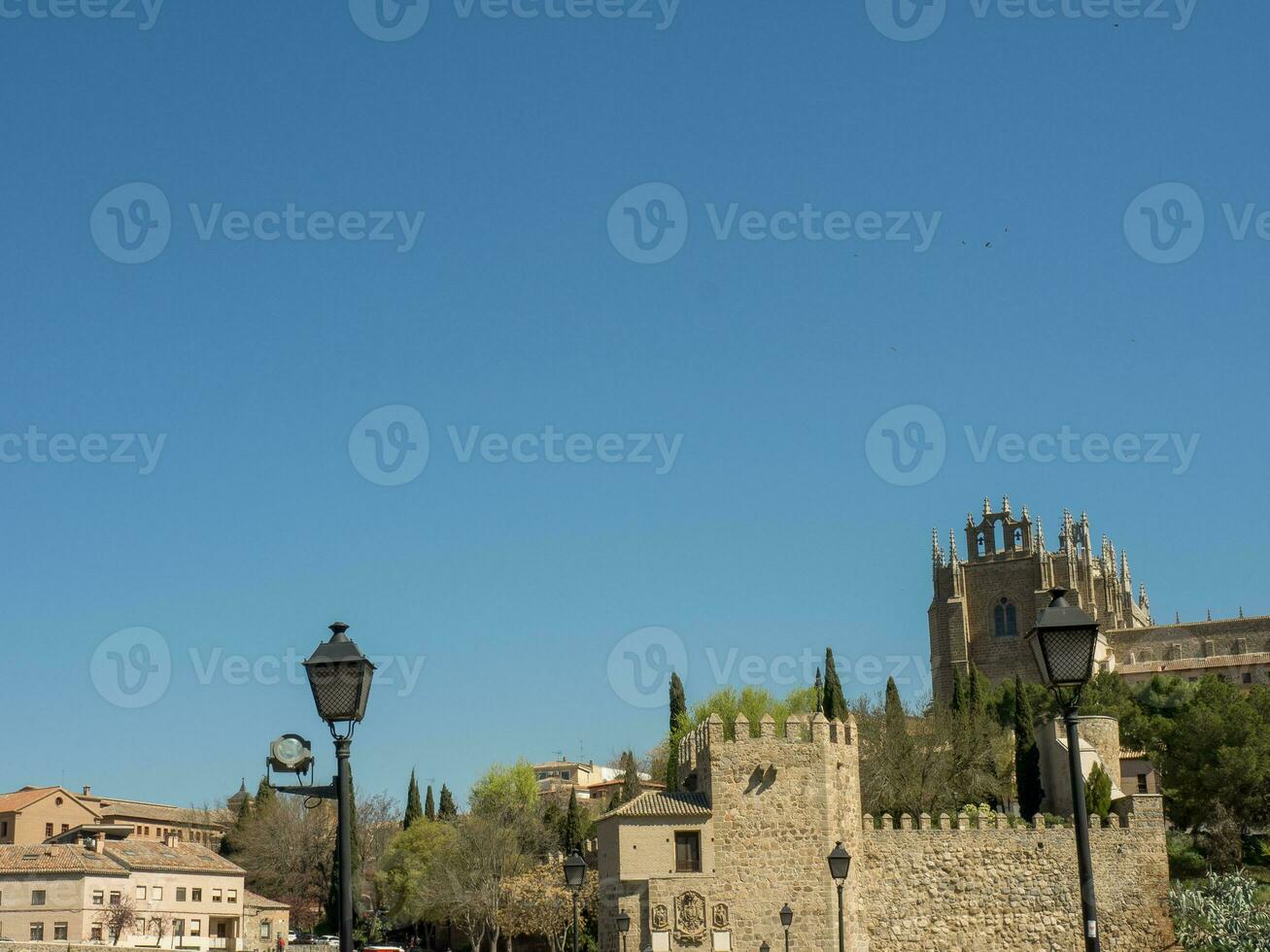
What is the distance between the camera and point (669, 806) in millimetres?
36062

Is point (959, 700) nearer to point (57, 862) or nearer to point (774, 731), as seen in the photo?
point (774, 731)

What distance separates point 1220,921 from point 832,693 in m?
24.8

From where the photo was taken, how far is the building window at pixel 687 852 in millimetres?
35594

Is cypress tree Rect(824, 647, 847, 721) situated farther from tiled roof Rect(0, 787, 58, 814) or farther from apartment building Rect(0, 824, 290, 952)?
tiled roof Rect(0, 787, 58, 814)

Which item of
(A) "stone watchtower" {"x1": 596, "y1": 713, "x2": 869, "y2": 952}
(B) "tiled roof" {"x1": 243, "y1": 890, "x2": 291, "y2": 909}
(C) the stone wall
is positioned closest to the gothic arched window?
(B) "tiled roof" {"x1": 243, "y1": 890, "x2": 291, "y2": 909}

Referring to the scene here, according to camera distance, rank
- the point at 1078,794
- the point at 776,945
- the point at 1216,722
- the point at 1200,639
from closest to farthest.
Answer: the point at 1078,794 < the point at 776,945 < the point at 1216,722 < the point at 1200,639

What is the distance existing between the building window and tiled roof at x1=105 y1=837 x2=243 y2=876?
34.8 m

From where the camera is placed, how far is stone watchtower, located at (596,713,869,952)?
35.1 m

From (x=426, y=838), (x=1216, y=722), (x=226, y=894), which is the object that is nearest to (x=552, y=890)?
(x=426, y=838)

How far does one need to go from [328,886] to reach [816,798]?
1682 inches

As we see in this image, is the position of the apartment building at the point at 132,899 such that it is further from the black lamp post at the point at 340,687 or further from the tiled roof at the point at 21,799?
the black lamp post at the point at 340,687

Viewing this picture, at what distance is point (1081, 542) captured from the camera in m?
94.8

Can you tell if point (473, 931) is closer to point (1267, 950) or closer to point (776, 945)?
point (776, 945)

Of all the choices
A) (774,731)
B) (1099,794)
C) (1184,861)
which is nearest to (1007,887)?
(1099,794)
